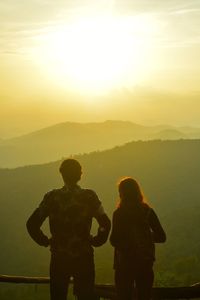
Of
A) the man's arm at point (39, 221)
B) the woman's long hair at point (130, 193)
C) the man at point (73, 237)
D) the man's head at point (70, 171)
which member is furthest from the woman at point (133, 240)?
the man's arm at point (39, 221)

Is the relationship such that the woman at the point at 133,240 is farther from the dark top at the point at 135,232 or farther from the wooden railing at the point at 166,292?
the wooden railing at the point at 166,292

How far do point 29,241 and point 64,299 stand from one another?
566 feet

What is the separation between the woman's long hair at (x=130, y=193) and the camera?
6.17 meters

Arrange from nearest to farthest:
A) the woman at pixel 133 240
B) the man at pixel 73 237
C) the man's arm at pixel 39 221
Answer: the man at pixel 73 237
the man's arm at pixel 39 221
the woman at pixel 133 240

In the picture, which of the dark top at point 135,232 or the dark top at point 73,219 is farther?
the dark top at point 135,232

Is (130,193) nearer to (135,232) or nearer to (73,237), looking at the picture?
(135,232)

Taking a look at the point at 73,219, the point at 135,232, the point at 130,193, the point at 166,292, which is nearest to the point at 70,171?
the point at 73,219

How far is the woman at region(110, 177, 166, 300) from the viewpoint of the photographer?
239 inches

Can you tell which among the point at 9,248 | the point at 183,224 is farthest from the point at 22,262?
the point at 183,224

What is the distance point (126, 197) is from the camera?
6.20 metres

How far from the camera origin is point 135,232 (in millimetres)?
6156

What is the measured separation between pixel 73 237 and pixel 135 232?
36.0 inches

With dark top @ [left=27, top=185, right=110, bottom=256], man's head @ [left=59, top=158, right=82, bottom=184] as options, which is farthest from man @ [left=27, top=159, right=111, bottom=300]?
man's head @ [left=59, top=158, right=82, bottom=184]

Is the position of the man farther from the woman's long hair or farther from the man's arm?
the woman's long hair
